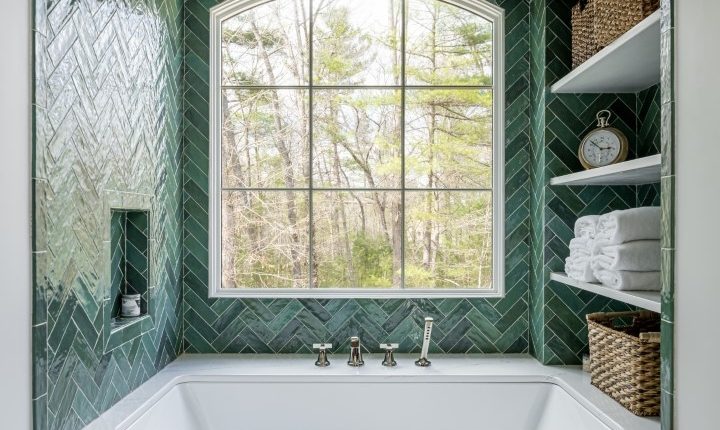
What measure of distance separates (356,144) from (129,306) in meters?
1.85

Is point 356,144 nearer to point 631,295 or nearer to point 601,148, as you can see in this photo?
point 601,148

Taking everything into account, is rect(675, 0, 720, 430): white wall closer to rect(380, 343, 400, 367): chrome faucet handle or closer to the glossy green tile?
the glossy green tile

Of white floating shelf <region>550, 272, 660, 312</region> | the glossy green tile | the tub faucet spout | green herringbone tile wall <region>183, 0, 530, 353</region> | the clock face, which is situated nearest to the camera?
the glossy green tile

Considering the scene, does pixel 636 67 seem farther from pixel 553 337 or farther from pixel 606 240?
pixel 553 337

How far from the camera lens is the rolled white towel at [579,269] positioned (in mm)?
2119

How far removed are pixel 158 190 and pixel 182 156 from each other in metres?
0.37

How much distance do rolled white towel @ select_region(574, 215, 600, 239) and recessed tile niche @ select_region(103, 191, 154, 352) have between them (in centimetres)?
176

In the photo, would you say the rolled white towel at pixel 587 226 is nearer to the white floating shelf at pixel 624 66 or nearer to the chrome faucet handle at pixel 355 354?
the white floating shelf at pixel 624 66

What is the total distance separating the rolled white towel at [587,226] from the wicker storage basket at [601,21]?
0.66 m

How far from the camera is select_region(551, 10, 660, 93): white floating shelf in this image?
1.73 meters

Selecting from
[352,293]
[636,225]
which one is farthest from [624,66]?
[352,293]

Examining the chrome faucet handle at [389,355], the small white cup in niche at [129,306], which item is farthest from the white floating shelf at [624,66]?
the small white cup in niche at [129,306]

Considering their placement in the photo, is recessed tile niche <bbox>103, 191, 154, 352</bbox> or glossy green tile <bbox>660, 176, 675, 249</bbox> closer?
glossy green tile <bbox>660, 176, 675, 249</bbox>

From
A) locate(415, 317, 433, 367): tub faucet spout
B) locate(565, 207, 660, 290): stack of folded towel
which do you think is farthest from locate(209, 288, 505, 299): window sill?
locate(565, 207, 660, 290): stack of folded towel
